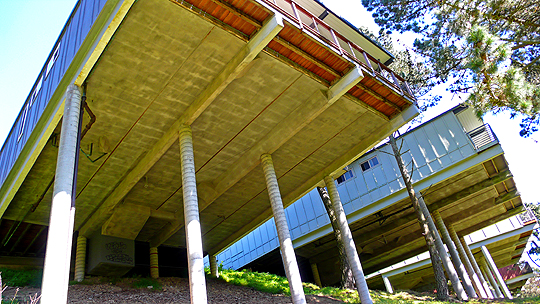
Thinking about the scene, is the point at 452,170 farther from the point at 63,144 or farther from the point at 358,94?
the point at 63,144

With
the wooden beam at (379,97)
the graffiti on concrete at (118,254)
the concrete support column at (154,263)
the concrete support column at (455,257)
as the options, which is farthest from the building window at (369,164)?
the graffiti on concrete at (118,254)

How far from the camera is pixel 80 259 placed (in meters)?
18.0

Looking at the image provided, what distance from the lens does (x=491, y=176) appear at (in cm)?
2238

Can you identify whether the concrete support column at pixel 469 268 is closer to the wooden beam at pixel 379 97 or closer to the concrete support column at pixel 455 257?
the concrete support column at pixel 455 257

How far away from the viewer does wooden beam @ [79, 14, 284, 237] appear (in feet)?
36.2

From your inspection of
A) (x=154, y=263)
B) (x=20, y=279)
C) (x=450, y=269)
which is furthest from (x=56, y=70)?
(x=450, y=269)

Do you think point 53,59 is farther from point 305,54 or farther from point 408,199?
point 408,199

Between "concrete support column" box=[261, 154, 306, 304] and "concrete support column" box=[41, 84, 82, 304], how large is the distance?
6.47 m

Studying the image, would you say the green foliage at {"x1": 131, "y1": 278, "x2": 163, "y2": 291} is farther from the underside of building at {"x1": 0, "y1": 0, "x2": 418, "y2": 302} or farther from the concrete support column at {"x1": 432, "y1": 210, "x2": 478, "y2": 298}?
the concrete support column at {"x1": 432, "y1": 210, "x2": 478, "y2": 298}

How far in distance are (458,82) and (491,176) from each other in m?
10.5

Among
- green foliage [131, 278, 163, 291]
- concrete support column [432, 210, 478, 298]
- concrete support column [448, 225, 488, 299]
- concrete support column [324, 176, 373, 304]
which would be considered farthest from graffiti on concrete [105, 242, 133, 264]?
concrete support column [448, 225, 488, 299]

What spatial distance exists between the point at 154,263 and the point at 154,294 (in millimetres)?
6002

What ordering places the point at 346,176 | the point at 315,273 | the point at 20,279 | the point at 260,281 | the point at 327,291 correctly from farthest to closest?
the point at 315,273 < the point at 346,176 < the point at 260,281 < the point at 327,291 < the point at 20,279

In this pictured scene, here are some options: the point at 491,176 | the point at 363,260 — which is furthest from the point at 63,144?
the point at 363,260
